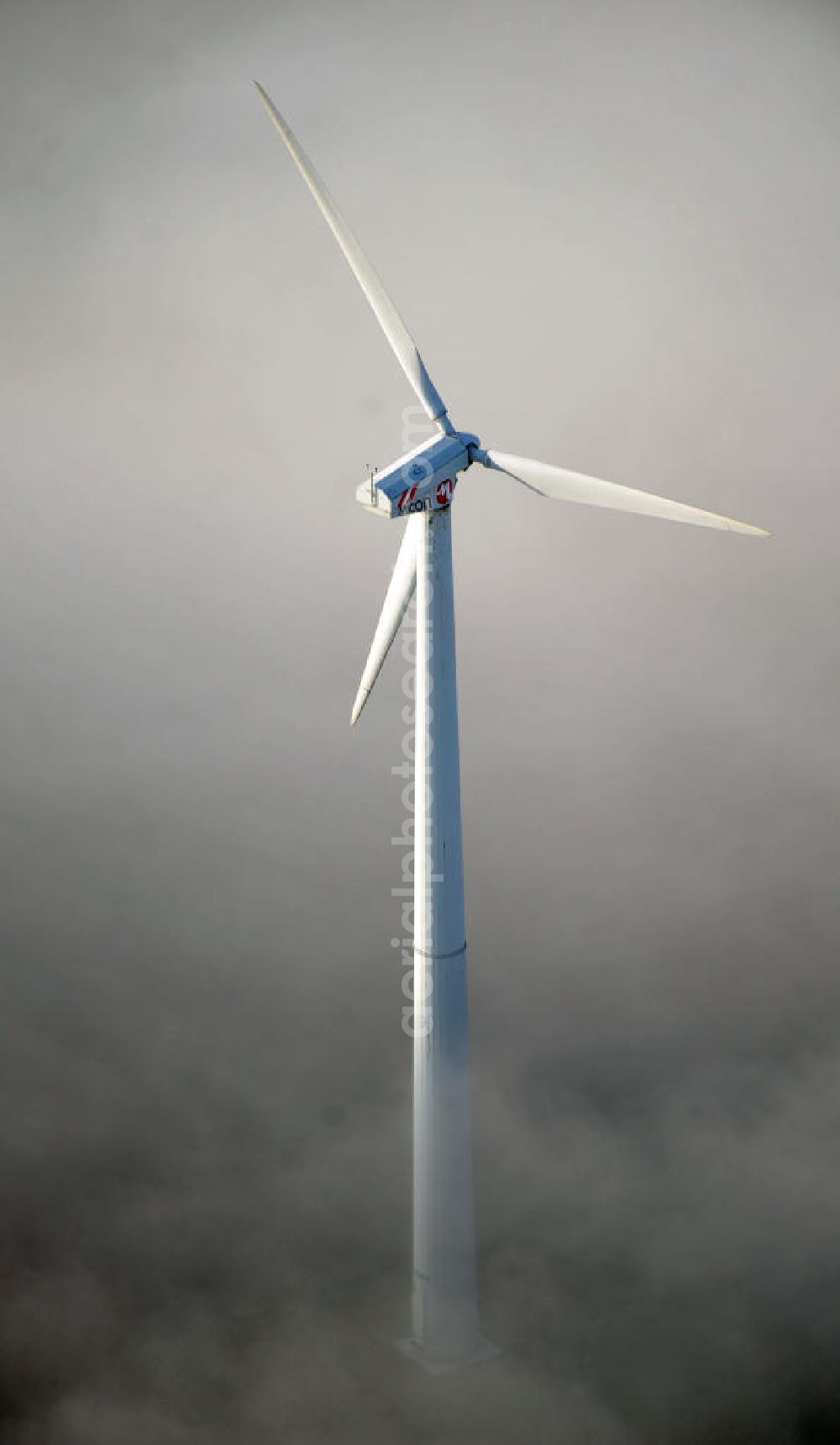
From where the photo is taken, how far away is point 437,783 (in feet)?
58.3

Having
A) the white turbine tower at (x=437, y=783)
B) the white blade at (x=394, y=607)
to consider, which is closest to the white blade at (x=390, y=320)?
the white turbine tower at (x=437, y=783)

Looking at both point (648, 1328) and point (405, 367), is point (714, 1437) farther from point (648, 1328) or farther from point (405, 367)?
point (405, 367)

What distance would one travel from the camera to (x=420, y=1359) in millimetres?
20203

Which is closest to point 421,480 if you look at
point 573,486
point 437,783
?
point 573,486

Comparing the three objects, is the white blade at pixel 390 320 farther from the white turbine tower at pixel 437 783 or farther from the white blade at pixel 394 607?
the white blade at pixel 394 607

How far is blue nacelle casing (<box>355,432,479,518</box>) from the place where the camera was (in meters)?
15.5

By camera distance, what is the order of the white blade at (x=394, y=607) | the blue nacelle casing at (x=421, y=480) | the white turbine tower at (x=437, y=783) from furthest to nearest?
the white blade at (x=394, y=607), the white turbine tower at (x=437, y=783), the blue nacelle casing at (x=421, y=480)

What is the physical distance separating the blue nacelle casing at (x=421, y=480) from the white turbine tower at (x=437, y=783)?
2 cm

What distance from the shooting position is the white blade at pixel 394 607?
1723 centimetres

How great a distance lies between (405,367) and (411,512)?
1.79 meters

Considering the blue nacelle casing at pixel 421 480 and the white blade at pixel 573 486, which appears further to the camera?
the white blade at pixel 573 486

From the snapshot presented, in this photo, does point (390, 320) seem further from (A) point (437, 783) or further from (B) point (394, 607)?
(A) point (437, 783)

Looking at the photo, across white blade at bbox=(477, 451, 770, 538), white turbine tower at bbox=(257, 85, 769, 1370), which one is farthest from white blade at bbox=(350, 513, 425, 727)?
white blade at bbox=(477, 451, 770, 538)

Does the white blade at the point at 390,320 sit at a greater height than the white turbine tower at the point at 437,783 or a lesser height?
greater
